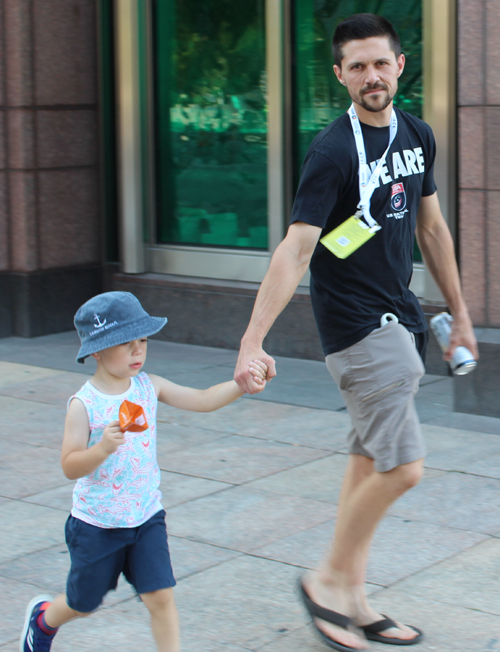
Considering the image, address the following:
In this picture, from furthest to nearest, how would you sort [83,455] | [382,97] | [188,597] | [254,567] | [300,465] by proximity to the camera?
[300,465]
[254,567]
[188,597]
[382,97]
[83,455]

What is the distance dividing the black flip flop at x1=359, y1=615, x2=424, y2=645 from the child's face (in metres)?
1.22

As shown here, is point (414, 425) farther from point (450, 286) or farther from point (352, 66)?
point (352, 66)

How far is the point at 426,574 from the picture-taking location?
4008 mm

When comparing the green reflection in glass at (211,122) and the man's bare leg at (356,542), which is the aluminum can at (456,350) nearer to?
the man's bare leg at (356,542)

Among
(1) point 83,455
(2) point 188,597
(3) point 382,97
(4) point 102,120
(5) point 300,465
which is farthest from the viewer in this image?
(4) point 102,120

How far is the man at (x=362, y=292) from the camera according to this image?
3.39 meters

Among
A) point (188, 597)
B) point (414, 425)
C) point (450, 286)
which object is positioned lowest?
point (188, 597)

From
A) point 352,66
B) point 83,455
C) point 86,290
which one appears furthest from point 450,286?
point 86,290

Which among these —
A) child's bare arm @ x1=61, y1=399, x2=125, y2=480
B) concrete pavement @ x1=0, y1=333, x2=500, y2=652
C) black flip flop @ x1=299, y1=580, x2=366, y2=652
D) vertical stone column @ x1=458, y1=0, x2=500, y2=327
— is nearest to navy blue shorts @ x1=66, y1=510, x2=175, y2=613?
child's bare arm @ x1=61, y1=399, x2=125, y2=480

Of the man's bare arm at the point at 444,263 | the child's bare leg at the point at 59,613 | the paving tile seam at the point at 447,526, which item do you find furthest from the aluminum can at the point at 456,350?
the child's bare leg at the point at 59,613

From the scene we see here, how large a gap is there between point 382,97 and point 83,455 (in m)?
1.53

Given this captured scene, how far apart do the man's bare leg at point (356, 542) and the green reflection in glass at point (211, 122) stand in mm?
5434

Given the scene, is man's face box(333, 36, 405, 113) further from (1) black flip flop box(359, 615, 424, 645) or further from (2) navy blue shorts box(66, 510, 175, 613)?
(1) black flip flop box(359, 615, 424, 645)

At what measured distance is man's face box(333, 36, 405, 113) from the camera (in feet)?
11.2
